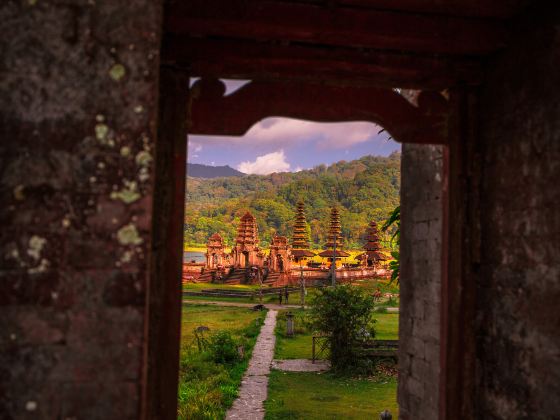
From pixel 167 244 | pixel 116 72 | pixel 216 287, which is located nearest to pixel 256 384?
pixel 167 244

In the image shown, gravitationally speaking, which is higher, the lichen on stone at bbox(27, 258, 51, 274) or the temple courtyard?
the lichen on stone at bbox(27, 258, 51, 274)

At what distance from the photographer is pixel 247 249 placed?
40.4 m

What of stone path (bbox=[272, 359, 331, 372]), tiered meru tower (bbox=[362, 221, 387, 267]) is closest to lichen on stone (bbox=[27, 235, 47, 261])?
stone path (bbox=[272, 359, 331, 372])

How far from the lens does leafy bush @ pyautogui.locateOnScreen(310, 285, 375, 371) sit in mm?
13602

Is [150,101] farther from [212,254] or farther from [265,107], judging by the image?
[212,254]

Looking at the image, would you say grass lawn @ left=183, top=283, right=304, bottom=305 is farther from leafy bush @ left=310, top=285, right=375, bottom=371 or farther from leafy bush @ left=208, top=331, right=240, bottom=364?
leafy bush @ left=310, top=285, right=375, bottom=371

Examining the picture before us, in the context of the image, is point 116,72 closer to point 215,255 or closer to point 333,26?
point 333,26

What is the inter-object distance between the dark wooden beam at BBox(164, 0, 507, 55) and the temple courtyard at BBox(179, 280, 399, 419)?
7.52m

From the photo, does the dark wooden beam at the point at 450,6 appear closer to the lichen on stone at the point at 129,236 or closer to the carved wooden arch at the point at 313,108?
the carved wooden arch at the point at 313,108

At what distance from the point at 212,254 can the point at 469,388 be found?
37953mm

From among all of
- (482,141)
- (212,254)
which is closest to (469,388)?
(482,141)

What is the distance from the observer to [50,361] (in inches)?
75.7

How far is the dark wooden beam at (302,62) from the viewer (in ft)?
11.5

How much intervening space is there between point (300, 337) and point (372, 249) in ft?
81.6
